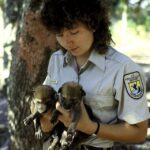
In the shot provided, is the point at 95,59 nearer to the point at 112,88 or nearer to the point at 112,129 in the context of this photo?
the point at 112,88

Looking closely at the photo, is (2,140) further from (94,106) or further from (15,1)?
(94,106)

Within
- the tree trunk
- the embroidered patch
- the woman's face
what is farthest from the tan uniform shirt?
the tree trunk

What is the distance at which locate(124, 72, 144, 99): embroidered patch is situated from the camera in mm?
2277

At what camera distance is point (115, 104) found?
7.84ft

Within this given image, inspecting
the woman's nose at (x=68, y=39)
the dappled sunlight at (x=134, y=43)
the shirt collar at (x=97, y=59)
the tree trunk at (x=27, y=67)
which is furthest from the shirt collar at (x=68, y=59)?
the dappled sunlight at (x=134, y=43)

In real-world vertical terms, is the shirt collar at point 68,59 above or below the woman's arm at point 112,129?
above

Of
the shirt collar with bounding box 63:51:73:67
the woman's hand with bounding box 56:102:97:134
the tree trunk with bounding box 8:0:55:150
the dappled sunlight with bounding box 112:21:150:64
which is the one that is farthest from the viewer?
the dappled sunlight with bounding box 112:21:150:64

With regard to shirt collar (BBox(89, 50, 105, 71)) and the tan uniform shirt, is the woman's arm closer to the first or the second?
the tan uniform shirt

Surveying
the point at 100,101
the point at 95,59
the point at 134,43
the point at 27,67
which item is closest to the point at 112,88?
the point at 100,101

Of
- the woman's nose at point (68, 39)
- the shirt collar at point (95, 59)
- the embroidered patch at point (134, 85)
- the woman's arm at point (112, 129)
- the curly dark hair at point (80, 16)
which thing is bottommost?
the woman's arm at point (112, 129)

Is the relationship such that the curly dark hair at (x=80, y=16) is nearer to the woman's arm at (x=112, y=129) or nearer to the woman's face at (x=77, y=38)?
the woman's face at (x=77, y=38)

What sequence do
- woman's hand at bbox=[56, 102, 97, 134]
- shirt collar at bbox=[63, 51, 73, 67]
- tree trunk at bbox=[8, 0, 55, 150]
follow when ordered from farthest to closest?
tree trunk at bbox=[8, 0, 55, 150] < shirt collar at bbox=[63, 51, 73, 67] < woman's hand at bbox=[56, 102, 97, 134]

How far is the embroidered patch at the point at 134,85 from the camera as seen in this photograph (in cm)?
228

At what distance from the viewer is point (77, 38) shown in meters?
2.28
